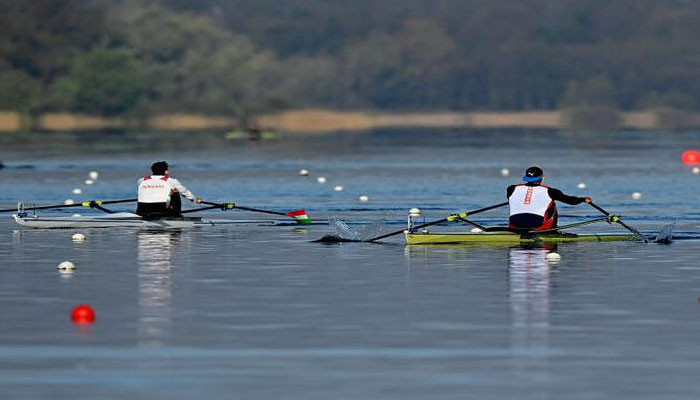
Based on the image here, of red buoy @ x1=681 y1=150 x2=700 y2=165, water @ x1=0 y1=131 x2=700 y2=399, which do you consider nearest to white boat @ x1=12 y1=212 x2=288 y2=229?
water @ x1=0 y1=131 x2=700 y2=399

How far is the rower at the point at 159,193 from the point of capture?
3631 centimetres

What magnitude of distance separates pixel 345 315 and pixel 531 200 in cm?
1072

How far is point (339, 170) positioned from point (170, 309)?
50.4m

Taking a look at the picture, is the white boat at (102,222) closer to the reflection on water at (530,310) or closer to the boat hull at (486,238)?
the boat hull at (486,238)

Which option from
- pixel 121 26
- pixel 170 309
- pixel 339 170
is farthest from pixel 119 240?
pixel 121 26

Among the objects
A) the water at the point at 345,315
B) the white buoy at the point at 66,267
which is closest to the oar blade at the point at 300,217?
the water at the point at 345,315

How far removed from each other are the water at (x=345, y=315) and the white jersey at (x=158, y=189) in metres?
0.89

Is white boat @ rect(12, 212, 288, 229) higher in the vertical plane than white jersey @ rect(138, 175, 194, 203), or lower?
lower

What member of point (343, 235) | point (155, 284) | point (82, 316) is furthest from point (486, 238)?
point (82, 316)

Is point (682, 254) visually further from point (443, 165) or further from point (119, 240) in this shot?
point (443, 165)

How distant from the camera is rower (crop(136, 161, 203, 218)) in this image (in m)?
36.3

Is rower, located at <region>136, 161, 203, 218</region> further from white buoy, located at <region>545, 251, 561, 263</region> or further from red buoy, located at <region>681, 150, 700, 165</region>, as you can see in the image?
red buoy, located at <region>681, 150, 700, 165</region>

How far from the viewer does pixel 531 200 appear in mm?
31984

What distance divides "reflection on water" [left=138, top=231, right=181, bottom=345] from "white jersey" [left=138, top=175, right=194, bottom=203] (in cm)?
71
